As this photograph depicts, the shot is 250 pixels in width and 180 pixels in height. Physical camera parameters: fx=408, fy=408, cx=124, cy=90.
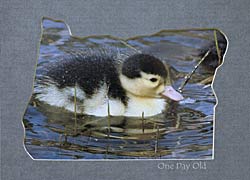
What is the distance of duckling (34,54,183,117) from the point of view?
1.02 meters

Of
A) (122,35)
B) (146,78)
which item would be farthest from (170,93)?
(122,35)

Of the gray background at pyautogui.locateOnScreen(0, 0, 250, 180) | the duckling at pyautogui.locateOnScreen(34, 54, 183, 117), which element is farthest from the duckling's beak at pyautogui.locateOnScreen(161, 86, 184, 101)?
the gray background at pyautogui.locateOnScreen(0, 0, 250, 180)

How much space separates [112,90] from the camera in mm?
1023

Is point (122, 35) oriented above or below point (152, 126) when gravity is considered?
above

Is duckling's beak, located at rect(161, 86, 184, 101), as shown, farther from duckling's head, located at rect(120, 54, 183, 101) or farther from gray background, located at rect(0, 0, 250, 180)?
gray background, located at rect(0, 0, 250, 180)

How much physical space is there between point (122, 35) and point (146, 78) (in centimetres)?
13

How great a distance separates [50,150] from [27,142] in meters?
0.06

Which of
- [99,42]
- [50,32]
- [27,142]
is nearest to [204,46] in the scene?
[99,42]

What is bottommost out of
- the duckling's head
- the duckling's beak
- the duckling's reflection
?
the duckling's reflection

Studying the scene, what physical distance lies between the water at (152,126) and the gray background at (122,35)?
2cm

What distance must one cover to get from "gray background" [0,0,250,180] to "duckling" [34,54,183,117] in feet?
0.27

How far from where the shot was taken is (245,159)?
3.39ft

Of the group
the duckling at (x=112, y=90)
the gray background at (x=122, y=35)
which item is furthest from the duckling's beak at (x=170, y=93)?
the gray background at (x=122, y=35)

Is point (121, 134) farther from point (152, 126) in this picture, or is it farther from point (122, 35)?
point (122, 35)
